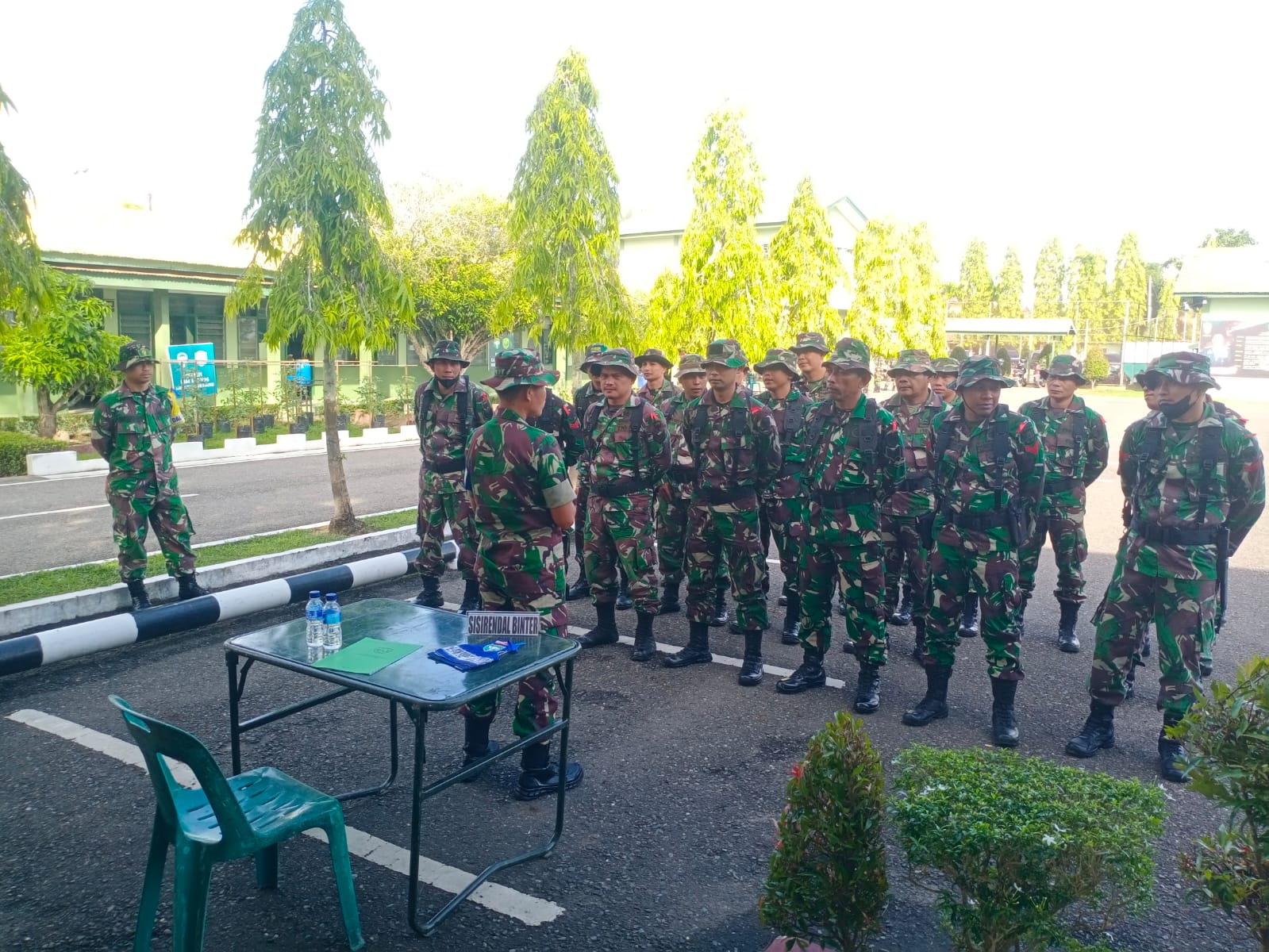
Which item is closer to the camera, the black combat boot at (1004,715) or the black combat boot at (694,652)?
the black combat boot at (1004,715)

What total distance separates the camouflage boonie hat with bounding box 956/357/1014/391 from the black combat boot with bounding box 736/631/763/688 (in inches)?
79.3

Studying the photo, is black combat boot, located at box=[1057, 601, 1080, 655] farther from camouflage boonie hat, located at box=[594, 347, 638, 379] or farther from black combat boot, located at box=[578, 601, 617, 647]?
camouflage boonie hat, located at box=[594, 347, 638, 379]

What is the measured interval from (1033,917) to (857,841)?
1.60ft

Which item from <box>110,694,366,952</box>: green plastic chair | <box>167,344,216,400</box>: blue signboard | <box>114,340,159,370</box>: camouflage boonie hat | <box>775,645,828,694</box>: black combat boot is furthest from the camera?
<box>167,344,216,400</box>: blue signboard

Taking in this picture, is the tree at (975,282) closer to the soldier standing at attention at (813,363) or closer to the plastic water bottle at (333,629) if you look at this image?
the soldier standing at attention at (813,363)

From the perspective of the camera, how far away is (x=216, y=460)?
1675 centimetres

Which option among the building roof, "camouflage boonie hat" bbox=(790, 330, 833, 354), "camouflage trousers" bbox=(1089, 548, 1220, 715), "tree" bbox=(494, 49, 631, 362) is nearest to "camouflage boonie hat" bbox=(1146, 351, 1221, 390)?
"camouflage trousers" bbox=(1089, 548, 1220, 715)

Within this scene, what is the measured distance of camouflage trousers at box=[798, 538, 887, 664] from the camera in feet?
18.2

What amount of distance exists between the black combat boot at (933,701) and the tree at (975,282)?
69.6 m

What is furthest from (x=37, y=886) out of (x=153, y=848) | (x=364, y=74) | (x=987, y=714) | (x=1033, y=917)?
(x=364, y=74)

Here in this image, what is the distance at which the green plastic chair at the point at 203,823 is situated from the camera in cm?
279

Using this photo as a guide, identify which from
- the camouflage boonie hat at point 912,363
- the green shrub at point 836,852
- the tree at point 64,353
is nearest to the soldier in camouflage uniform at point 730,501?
the camouflage boonie hat at point 912,363

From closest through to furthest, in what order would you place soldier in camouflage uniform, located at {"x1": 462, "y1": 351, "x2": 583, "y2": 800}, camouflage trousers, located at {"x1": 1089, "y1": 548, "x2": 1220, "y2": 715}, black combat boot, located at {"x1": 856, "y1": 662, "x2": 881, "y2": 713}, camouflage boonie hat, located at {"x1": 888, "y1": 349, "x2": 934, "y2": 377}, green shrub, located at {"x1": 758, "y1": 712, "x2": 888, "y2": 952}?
green shrub, located at {"x1": 758, "y1": 712, "x2": 888, "y2": 952}, soldier in camouflage uniform, located at {"x1": 462, "y1": 351, "x2": 583, "y2": 800}, camouflage trousers, located at {"x1": 1089, "y1": 548, "x2": 1220, "y2": 715}, black combat boot, located at {"x1": 856, "y1": 662, "x2": 881, "y2": 713}, camouflage boonie hat, located at {"x1": 888, "y1": 349, "x2": 934, "y2": 377}

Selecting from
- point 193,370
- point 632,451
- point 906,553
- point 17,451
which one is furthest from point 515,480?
point 193,370
